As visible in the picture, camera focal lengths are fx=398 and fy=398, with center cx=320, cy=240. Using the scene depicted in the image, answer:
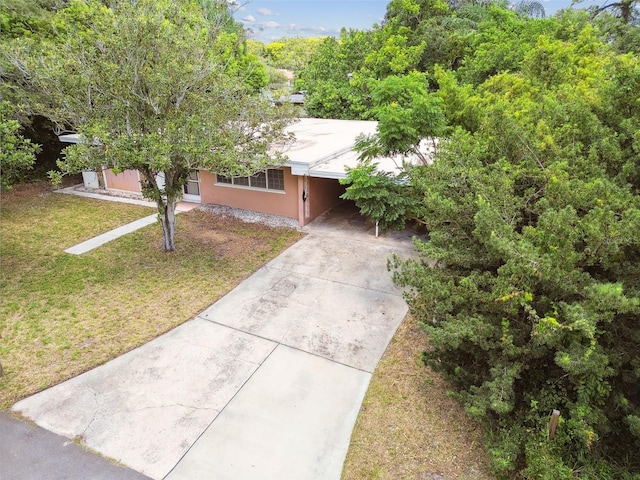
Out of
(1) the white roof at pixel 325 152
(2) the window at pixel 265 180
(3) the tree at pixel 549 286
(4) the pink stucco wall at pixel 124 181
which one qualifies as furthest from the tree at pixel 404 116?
(4) the pink stucco wall at pixel 124 181

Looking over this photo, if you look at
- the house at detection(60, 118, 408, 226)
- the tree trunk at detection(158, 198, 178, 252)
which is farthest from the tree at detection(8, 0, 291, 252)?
the house at detection(60, 118, 408, 226)

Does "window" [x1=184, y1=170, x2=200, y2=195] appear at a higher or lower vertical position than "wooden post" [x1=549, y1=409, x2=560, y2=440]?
higher

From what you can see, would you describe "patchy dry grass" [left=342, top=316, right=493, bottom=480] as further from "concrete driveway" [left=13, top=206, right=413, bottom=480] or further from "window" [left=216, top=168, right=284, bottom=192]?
"window" [left=216, top=168, right=284, bottom=192]

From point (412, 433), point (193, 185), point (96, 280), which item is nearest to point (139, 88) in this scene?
point (96, 280)

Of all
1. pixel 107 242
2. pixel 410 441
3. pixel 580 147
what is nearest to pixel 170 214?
pixel 107 242

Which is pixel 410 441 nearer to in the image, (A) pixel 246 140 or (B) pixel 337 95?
(A) pixel 246 140

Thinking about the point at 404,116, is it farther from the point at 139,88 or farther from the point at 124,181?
the point at 124,181
